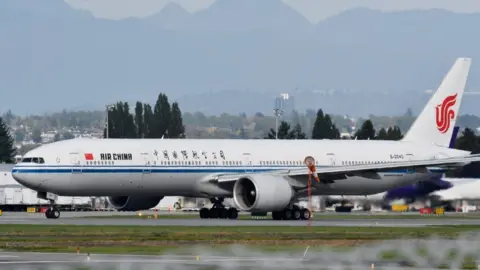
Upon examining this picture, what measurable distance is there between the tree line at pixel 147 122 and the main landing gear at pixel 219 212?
336 ft

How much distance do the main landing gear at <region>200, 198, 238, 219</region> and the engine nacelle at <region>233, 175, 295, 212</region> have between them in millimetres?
2180

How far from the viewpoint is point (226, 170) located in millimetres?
71188

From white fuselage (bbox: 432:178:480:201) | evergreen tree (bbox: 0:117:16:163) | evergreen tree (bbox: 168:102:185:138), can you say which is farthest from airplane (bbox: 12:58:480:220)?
evergreen tree (bbox: 168:102:185:138)

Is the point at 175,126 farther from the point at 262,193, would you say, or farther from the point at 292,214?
the point at 262,193

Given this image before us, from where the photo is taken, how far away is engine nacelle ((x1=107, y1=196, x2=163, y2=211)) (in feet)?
241

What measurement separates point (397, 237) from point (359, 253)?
10.7 m

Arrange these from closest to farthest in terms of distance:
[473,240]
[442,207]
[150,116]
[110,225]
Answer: [473,240] < [110,225] < [442,207] < [150,116]

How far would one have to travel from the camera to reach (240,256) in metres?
38.1

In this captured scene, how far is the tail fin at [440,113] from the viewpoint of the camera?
262 ft

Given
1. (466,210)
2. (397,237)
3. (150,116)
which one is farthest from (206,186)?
(150,116)

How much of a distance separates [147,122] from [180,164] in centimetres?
11909

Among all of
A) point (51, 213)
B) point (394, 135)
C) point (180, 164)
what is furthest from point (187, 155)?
point (394, 135)

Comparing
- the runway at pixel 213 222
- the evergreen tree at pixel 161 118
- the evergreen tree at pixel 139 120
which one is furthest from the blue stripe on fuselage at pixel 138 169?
the evergreen tree at pixel 139 120

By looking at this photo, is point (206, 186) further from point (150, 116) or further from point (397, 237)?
point (150, 116)
